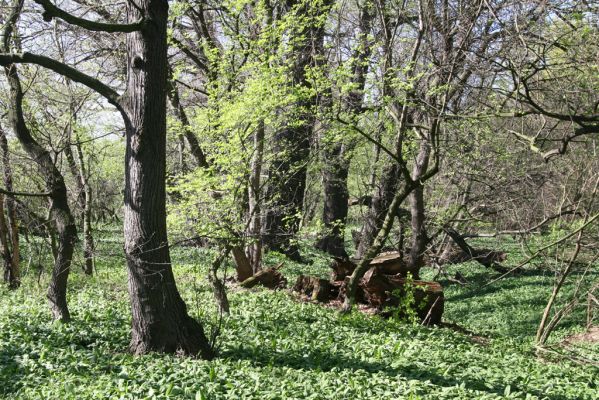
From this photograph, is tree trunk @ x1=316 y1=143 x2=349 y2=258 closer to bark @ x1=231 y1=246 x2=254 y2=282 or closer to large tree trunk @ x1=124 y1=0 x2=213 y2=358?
bark @ x1=231 y1=246 x2=254 y2=282

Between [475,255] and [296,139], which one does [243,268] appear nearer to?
[296,139]

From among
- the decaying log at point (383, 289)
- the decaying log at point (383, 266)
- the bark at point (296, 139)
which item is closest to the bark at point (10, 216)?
the bark at point (296, 139)

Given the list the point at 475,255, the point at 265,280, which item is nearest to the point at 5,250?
the point at 265,280

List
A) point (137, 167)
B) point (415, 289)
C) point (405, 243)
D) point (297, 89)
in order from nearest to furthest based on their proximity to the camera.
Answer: point (137, 167)
point (297, 89)
point (415, 289)
point (405, 243)

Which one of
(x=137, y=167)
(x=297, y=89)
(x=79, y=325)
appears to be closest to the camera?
(x=137, y=167)

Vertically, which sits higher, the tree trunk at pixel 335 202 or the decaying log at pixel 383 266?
the tree trunk at pixel 335 202

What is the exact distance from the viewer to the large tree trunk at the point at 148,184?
21.3 ft

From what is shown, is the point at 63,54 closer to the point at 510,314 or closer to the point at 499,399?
the point at 499,399

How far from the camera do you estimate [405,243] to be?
62.3 feet

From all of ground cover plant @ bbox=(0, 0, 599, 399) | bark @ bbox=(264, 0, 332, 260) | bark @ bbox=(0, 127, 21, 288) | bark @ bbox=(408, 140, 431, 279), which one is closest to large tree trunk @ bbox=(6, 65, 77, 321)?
ground cover plant @ bbox=(0, 0, 599, 399)

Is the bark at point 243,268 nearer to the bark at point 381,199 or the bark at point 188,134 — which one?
the bark at point 188,134

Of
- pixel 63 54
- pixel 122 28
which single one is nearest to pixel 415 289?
pixel 122 28

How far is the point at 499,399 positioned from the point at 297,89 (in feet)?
20.4

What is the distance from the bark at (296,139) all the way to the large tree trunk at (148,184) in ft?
9.59
